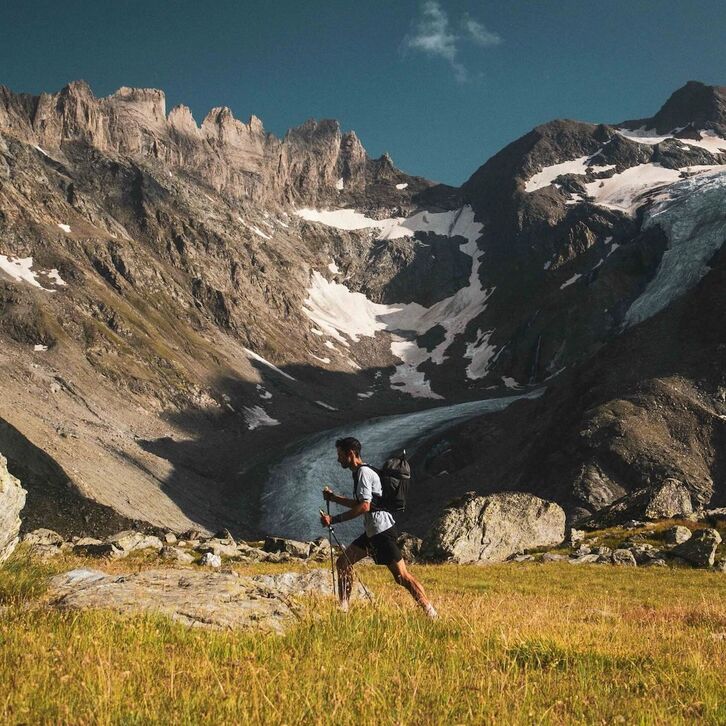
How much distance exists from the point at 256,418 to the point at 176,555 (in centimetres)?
8935

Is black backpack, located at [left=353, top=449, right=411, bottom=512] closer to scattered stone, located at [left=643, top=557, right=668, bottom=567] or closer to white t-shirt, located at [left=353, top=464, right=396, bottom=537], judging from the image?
white t-shirt, located at [left=353, top=464, right=396, bottom=537]

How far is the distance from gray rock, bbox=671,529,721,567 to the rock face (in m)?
27.9

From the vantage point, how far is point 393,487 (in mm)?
10031

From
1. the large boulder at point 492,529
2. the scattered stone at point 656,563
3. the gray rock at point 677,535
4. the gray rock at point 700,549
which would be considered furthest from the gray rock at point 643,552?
the large boulder at point 492,529

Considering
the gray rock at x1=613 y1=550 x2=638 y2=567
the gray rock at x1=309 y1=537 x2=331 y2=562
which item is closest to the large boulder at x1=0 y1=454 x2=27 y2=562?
the gray rock at x1=309 y1=537 x2=331 y2=562

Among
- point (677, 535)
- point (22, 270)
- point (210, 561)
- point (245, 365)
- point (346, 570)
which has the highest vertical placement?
point (22, 270)

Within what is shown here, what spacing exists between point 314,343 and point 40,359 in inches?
3902

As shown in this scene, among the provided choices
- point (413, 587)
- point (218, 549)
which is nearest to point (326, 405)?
A: point (218, 549)

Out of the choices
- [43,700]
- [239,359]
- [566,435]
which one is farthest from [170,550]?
[239,359]

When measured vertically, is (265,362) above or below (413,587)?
above

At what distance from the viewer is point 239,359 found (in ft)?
471

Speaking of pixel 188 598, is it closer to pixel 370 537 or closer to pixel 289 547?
pixel 370 537

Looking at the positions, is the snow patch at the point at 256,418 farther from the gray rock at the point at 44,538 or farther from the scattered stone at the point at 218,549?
the scattered stone at the point at 218,549

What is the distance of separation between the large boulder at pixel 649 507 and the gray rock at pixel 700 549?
1128 centimetres
